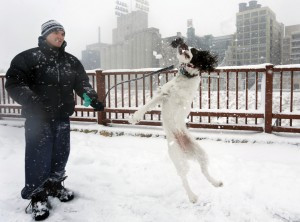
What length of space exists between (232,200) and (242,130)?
2.92 m

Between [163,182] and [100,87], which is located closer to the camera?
[163,182]

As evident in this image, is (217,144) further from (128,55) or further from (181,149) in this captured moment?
(128,55)

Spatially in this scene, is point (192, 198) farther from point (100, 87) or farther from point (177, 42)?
point (100, 87)

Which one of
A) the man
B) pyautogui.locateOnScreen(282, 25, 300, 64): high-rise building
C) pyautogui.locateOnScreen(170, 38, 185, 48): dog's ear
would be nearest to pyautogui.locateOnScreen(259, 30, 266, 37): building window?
pyautogui.locateOnScreen(282, 25, 300, 64): high-rise building

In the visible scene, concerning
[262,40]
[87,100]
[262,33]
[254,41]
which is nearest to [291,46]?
[262,40]

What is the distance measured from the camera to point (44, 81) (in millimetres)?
2723

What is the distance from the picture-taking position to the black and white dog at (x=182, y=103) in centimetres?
265

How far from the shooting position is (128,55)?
10750 centimetres

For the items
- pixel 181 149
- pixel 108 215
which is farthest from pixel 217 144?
pixel 108 215

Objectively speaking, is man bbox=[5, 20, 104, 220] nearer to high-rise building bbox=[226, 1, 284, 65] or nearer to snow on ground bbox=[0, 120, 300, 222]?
snow on ground bbox=[0, 120, 300, 222]

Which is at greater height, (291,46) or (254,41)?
(254,41)

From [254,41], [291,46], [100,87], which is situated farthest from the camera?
[291,46]

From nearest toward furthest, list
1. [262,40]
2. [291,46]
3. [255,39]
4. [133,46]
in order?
[133,46] → [262,40] → [255,39] → [291,46]

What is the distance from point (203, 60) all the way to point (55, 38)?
1.48 meters
